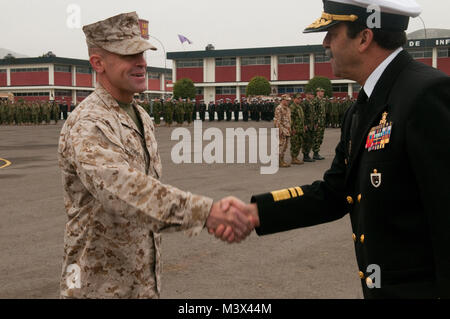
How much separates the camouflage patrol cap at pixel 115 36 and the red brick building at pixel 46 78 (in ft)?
235

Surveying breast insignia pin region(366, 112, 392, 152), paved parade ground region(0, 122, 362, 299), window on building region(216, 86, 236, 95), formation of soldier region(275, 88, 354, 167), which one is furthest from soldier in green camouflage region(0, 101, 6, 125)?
breast insignia pin region(366, 112, 392, 152)

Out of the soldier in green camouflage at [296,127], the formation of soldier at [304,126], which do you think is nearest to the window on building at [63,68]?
the formation of soldier at [304,126]

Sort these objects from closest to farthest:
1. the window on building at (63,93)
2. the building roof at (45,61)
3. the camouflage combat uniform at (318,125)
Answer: the camouflage combat uniform at (318,125), the building roof at (45,61), the window on building at (63,93)

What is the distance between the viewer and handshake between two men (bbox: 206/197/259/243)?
241cm

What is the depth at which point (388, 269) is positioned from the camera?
6.66 ft

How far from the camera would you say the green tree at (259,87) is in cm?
6444

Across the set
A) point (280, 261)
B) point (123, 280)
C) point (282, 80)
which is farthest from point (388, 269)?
point (282, 80)

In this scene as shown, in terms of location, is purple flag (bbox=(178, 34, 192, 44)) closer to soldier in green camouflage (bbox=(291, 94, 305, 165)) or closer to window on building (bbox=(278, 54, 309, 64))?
window on building (bbox=(278, 54, 309, 64))

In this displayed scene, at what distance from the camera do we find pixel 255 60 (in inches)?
2817

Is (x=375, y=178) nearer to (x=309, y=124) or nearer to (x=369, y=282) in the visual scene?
(x=369, y=282)

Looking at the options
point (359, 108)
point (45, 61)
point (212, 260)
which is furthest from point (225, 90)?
point (359, 108)

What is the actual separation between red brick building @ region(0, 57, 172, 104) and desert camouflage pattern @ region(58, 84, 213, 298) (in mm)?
71739

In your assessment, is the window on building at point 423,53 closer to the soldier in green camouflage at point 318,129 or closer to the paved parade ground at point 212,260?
the soldier in green camouflage at point 318,129

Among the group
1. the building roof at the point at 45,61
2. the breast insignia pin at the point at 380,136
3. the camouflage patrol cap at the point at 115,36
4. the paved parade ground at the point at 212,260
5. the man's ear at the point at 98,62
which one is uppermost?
the building roof at the point at 45,61
